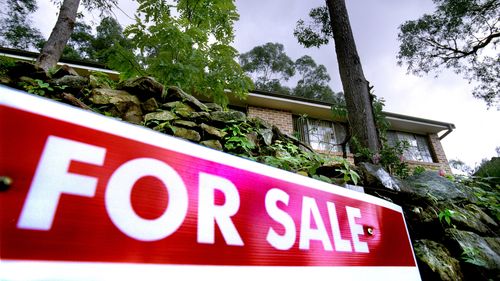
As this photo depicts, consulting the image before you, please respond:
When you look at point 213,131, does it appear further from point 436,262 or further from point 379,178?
point 436,262

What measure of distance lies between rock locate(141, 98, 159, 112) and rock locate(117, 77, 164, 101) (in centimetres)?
11

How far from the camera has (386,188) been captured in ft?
6.95

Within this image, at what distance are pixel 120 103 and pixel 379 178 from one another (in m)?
2.51

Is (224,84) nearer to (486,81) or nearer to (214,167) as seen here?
(214,167)

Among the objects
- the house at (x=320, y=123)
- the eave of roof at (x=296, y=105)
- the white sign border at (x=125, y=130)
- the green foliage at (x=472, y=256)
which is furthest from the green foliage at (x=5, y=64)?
the house at (x=320, y=123)

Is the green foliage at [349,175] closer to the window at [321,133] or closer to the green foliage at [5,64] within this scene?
the green foliage at [5,64]

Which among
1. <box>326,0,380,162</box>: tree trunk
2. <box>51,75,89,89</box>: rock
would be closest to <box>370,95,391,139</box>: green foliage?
<box>326,0,380,162</box>: tree trunk

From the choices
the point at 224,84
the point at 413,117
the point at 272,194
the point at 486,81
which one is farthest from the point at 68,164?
the point at 486,81

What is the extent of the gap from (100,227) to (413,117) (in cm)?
1302

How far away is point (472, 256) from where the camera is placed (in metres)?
1.85

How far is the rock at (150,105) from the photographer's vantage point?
9.00 feet

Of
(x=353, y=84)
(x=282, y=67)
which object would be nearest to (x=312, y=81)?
(x=282, y=67)

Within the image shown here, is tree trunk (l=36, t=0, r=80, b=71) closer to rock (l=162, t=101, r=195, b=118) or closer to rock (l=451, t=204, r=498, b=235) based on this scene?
rock (l=162, t=101, r=195, b=118)

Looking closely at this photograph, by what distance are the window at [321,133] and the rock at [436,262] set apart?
7.97 meters
